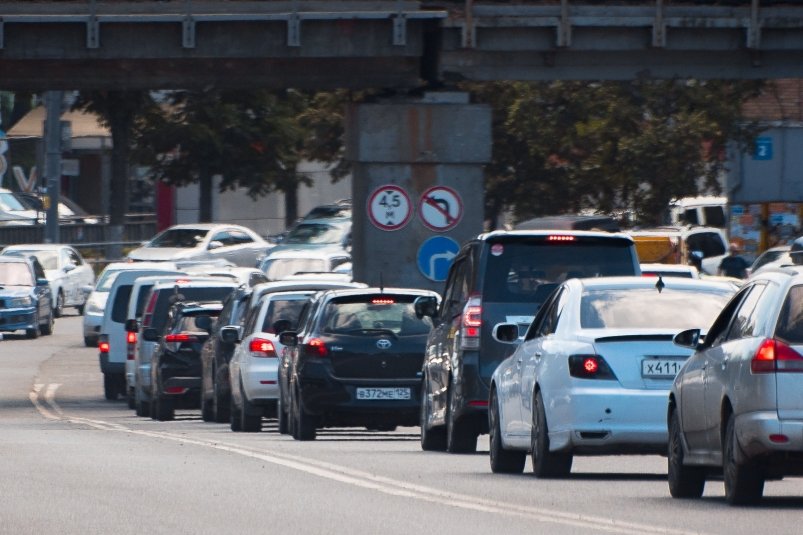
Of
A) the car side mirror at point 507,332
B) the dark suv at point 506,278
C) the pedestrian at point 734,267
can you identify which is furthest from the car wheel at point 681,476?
the pedestrian at point 734,267

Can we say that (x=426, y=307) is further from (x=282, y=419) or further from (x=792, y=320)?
(x=792, y=320)

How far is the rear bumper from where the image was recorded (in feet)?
43.0

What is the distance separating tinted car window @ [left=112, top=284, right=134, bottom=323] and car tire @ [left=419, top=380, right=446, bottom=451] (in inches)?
534

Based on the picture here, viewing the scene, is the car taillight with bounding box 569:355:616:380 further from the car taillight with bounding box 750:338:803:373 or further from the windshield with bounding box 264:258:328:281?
the windshield with bounding box 264:258:328:281

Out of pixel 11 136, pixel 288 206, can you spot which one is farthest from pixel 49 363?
pixel 11 136

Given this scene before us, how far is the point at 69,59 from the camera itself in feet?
97.3

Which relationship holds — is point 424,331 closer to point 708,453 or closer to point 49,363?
point 708,453

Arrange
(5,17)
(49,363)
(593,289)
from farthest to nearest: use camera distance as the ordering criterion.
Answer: (49,363)
(5,17)
(593,289)

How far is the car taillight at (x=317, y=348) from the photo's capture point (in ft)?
63.7

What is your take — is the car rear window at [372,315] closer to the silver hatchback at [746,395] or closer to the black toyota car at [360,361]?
the black toyota car at [360,361]

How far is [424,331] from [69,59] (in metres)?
11.8

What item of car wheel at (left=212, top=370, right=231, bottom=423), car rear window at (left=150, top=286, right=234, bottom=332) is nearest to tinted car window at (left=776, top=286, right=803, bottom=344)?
car wheel at (left=212, top=370, right=231, bottom=423)

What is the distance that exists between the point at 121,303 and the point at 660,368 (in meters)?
19.2

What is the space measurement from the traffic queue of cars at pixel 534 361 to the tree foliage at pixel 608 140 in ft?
64.1
